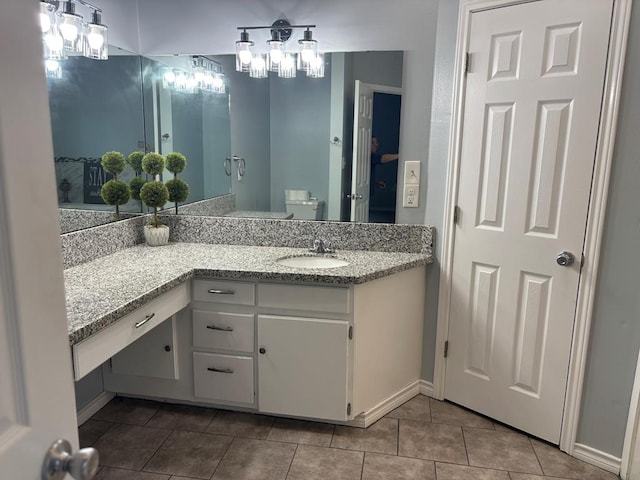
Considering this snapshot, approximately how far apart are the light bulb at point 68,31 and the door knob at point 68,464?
6.41ft

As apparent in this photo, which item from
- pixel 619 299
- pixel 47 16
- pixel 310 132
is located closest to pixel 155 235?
pixel 310 132

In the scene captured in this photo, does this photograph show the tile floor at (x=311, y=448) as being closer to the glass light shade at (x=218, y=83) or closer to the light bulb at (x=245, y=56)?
Answer: the glass light shade at (x=218, y=83)

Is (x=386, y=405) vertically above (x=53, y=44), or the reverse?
(x=53, y=44)

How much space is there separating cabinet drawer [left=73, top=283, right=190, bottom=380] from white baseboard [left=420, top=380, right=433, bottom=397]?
1.38 metres

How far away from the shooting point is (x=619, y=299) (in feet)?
6.48

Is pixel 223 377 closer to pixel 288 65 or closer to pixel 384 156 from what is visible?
pixel 384 156

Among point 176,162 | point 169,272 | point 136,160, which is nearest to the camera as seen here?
point 169,272

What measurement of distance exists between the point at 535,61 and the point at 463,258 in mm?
963

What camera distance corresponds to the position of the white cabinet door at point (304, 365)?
2.23 meters

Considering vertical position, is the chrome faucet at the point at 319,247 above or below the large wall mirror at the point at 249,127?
below

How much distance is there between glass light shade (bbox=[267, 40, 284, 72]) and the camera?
8.33ft

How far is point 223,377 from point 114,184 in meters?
1.14

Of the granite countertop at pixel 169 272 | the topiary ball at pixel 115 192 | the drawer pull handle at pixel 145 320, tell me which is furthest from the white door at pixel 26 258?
the topiary ball at pixel 115 192

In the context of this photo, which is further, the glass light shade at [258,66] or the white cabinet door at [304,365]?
the glass light shade at [258,66]
